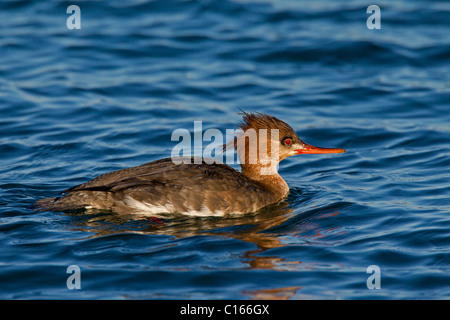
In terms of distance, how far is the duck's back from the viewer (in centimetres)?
780

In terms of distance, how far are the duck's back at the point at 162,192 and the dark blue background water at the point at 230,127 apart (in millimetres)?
163

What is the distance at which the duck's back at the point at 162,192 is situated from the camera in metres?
7.80

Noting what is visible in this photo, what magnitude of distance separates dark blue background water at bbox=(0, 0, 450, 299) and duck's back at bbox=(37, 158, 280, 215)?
16cm

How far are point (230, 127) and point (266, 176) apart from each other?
8.53 feet

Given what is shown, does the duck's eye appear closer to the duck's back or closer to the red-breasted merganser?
the red-breasted merganser

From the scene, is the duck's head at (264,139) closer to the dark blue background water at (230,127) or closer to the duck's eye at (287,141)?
the duck's eye at (287,141)

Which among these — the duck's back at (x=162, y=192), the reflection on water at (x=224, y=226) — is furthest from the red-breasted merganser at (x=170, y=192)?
the reflection on water at (x=224, y=226)

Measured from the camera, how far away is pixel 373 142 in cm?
1076

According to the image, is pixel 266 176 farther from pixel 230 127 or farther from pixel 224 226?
pixel 230 127

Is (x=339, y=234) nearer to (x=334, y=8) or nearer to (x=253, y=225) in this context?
(x=253, y=225)

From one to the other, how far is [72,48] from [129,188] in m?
7.59

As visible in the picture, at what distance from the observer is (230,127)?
11.3 meters
